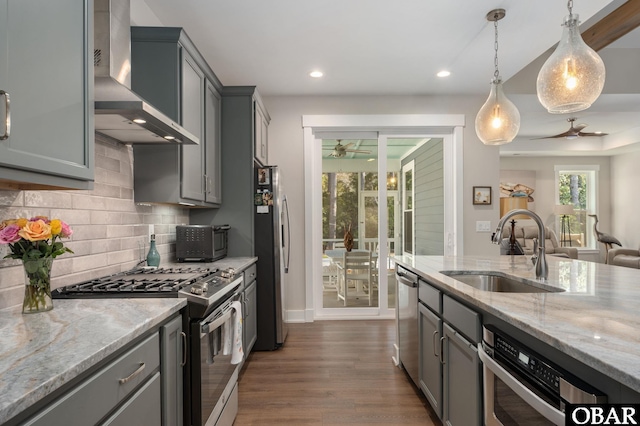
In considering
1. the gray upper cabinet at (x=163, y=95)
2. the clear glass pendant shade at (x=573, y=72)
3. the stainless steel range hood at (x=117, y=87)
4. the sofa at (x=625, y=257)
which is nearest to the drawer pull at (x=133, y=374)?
the stainless steel range hood at (x=117, y=87)

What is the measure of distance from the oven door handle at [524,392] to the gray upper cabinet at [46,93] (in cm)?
167

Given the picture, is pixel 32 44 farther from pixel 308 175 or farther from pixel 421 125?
pixel 421 125

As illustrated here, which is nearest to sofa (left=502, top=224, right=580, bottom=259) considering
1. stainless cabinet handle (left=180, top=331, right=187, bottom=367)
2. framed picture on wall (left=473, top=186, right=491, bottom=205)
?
framed picture on wall (left=473, top=186, right=491, bottom=205)

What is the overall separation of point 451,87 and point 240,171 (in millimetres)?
2569

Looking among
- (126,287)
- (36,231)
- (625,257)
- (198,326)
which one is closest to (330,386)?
(198,326)

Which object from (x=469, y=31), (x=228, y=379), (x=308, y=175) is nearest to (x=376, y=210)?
(x=308, y=175)

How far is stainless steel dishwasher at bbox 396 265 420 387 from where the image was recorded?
98.7 inches

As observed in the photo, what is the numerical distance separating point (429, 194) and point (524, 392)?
3.62 m

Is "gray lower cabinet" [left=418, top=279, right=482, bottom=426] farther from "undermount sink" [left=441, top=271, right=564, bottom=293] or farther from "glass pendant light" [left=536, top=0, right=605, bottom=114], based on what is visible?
"glass pendant light" [left=536, top=0, right=605, bottom=114]

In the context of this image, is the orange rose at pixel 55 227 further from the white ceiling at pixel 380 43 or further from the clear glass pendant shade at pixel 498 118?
the clear glass pendant shade at pixel 498 118

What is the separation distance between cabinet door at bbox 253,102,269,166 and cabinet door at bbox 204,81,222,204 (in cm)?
36

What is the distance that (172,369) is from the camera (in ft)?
4.91

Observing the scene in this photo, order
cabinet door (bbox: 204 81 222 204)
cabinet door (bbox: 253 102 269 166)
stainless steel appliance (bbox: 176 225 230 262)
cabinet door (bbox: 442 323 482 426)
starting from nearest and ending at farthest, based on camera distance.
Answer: cabinet door (bbox: 442 323 482 426)
stainless steel appliance (bbox: 176 225 230 262)
cabinet door (bbox: 204 81 222 204)
cabinet door (bbox: 253 102 269 166)

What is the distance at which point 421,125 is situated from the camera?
4387 mm
